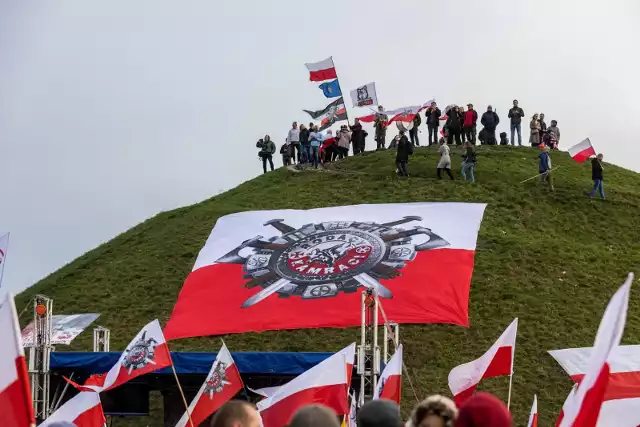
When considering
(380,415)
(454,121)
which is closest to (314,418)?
(380,415)

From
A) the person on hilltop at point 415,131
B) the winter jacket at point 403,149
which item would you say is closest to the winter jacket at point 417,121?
the person on hilltop at point 415,131

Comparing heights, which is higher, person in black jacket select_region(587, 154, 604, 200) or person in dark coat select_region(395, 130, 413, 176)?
person in dark coat select_region(395, 130, 413, 176)

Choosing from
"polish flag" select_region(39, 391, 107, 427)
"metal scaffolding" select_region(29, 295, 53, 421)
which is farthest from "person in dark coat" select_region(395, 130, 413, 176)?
"polish flag" select_region(39, 391, 107, 427)

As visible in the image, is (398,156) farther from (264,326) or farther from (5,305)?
(5,305)

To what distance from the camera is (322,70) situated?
137ft

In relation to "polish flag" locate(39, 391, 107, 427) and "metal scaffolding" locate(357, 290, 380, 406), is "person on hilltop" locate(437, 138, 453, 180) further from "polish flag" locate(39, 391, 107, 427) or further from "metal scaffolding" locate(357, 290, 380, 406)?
"polish flag" locate(39, 391, 107, 427)

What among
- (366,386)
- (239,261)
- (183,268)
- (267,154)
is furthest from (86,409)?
(267,154)

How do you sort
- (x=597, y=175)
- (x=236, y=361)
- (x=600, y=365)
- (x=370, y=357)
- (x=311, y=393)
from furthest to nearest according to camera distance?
(x=597, y=175) → (x=236, y=361) → (x=370, y=357) → (x=311, y=393) → (x=600, y=365)

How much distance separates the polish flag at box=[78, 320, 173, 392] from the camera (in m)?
15.9

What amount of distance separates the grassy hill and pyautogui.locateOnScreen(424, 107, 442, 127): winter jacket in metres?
1.12

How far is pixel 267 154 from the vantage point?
42531 millimetres

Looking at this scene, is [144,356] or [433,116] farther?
[433,116]

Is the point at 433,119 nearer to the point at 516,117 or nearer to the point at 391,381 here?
the point at 516,117

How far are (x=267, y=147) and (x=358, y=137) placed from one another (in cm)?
349
